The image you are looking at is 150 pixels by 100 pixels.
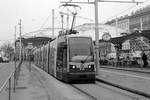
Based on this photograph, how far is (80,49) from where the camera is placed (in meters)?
19.4

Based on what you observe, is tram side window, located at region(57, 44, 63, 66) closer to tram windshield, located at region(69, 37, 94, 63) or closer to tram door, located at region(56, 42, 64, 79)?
tram door, located at region(56, 42, 64, 79)

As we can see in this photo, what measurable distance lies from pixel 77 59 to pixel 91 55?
97 centimetres

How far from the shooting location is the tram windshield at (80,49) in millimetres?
19094

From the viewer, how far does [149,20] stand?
10388 centimetres

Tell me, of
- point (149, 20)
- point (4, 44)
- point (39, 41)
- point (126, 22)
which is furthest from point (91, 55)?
point (4, 44)

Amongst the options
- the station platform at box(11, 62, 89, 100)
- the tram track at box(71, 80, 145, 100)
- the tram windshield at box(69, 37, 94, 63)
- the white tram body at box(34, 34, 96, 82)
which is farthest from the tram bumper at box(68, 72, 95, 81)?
the tram track at box(71, 80, 145, 100)

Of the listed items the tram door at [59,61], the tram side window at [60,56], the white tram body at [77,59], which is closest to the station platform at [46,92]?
the white tram body at [77,59]

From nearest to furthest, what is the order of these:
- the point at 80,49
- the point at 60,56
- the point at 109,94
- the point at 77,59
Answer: the point at 109,94 → the point at 77,59 → the point at 80,49 → the point at 60,56

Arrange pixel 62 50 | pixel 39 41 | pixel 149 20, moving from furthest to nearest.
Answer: pixel 149 20, pixel 39 41, pixel 62 50

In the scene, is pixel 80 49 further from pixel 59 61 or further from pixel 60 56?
pixel 59 61

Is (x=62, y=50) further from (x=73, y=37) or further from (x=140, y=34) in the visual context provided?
(x=140, y=34)

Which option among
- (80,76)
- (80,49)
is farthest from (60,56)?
(80,76)

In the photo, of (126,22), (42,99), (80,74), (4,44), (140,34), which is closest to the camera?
(42,99)

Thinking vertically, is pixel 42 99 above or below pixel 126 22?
below
